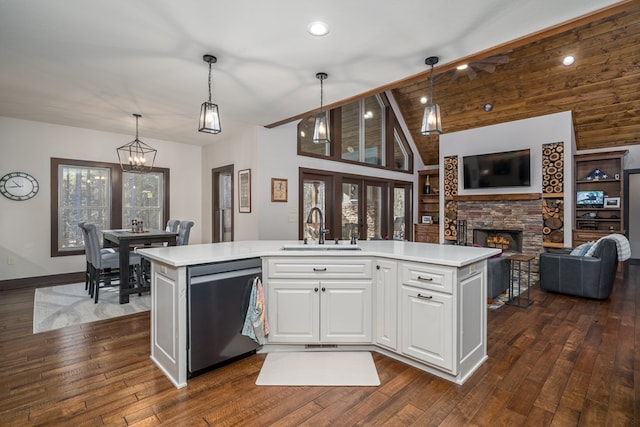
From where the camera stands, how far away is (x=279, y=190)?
17.3 ft

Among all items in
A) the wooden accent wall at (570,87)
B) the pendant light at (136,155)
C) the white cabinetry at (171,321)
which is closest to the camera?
the white cabinetry at (171,321)

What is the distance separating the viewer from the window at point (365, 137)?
5961 mm

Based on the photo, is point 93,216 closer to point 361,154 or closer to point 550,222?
point 361,154

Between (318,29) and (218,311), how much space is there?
2264 mm

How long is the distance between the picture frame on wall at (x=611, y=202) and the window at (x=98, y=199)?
28.7 ft

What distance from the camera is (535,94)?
6094mm

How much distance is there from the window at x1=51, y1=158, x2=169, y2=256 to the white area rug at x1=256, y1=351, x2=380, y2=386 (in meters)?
4.71

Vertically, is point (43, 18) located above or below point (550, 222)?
above

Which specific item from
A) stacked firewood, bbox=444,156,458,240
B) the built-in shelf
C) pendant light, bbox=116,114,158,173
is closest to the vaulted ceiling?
pendant light, bbox=116,114,158,173

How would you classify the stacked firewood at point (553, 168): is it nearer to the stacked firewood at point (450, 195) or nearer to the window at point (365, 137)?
the stacked firewood at point (450, 195)

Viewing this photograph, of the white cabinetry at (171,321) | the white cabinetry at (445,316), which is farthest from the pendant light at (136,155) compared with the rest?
the white cabinetry at (445,316)

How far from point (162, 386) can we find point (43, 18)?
2729 millimetres

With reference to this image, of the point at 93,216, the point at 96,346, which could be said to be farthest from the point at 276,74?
the point at 93,216

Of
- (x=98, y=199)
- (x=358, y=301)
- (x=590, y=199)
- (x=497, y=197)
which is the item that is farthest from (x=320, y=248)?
(x=590, y=199)
